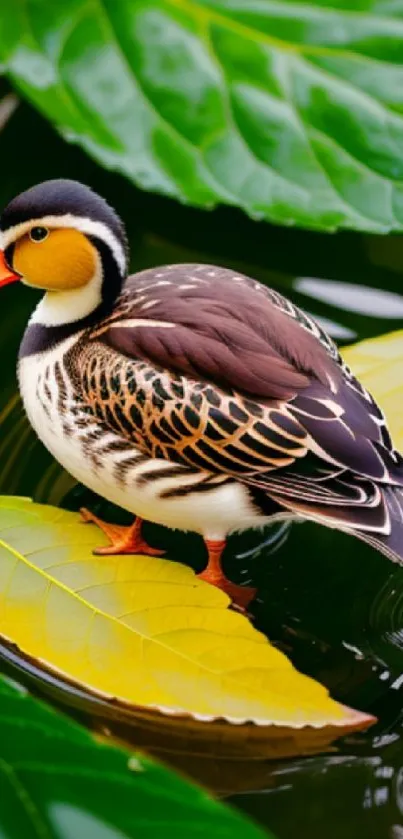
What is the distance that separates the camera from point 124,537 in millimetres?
1537

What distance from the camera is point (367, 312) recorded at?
5.98 feet

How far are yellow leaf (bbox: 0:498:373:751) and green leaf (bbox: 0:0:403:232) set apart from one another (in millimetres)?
532

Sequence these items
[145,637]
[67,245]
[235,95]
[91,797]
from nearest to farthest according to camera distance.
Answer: [91,797]
[145,637]
[67,245]
[235,95]

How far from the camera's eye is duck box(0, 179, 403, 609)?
4.45 ft

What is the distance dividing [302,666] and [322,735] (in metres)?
0.13

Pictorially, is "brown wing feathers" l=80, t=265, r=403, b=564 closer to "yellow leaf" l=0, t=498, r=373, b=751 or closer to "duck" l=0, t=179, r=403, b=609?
"duck" l=0, t=179, r=403, b=609

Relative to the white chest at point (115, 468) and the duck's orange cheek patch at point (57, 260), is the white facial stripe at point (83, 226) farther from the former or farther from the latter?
the white chest at point (115, 468)

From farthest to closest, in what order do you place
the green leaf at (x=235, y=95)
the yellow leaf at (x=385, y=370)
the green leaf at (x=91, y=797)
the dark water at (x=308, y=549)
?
1. the green leaf at (x=235, y=95)
2. the yellow leaf at (x=385, y=370)
3. the dark water at (x=308, y=549)
4. the green leaf at (x=91, y=797)

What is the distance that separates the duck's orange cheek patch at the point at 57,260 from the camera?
1.45 metres

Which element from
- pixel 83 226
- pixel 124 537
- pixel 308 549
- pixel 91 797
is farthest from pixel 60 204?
pixel 91 797

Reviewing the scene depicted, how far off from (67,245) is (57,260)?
24 millimetres

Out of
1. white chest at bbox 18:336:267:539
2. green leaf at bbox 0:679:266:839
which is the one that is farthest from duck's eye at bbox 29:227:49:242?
green leaf at bbox 0:679:266:839

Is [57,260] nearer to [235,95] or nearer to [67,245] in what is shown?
[67,245]

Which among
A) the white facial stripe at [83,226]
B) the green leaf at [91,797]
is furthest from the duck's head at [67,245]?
the green leaf at [91,797]
